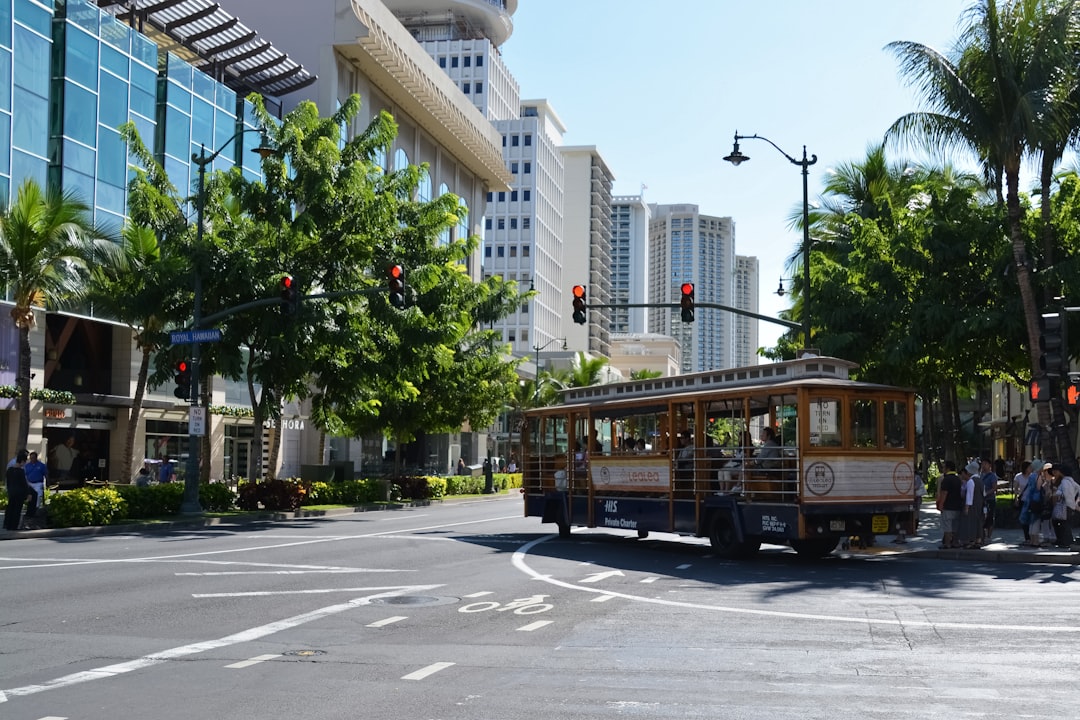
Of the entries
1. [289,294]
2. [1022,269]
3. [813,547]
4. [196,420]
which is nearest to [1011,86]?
[1022,269]

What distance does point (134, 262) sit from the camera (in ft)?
112

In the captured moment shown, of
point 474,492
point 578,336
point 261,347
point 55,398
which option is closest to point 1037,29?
point 261,347

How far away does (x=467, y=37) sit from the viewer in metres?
135

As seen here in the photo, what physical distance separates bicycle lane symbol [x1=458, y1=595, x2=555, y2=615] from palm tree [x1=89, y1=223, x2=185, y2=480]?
21124mm

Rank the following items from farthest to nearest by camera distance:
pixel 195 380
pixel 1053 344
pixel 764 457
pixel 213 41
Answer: pixel 213 41
pixel 195 380
pixel 1053 344
pixel 764 457

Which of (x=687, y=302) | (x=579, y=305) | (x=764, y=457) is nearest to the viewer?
(x=764, y=457)

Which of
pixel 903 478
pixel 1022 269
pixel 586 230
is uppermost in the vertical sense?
pixel 586 230

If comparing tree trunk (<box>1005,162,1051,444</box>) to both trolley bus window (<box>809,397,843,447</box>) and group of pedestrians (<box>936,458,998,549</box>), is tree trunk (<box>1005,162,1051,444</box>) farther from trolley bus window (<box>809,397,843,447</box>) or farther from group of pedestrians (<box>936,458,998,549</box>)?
trolley bus window (<box>809,397,843,447</box>)

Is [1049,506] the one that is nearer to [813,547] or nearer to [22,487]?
[813,547]

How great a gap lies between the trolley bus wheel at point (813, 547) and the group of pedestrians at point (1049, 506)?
4.44m

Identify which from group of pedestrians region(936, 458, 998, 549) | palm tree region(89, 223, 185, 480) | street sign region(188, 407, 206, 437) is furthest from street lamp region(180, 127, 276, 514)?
group of pedestrians region(936, 458, 998, 549)

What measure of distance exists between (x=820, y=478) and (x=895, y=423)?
2.04 meters

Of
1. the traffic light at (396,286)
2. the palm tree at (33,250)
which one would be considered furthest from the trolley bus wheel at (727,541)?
the palm tree at (33,250)

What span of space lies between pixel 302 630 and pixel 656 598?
4.70 metres
